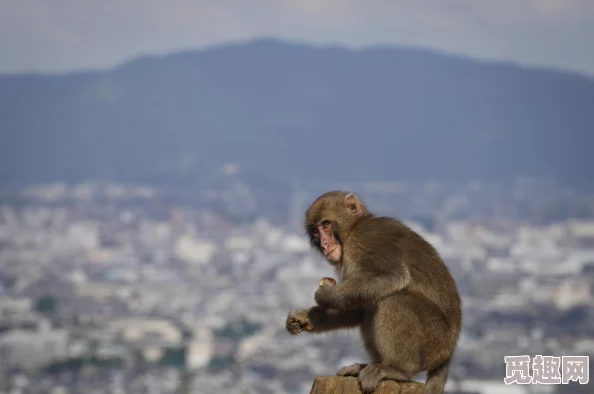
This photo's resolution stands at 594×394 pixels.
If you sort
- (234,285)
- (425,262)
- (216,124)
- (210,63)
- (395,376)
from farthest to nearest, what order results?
(210,63) → (216,124) → (234,285) → (425,262) → (395,376)

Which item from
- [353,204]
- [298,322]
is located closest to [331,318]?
[298,322]

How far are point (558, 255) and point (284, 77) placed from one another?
12989mm

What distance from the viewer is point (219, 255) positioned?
2064cm

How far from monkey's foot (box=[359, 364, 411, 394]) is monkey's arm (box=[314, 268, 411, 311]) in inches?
13.8

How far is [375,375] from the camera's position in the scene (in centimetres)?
360

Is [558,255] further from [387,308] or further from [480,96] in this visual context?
[387,308]

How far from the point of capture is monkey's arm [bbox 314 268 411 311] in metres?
4.04

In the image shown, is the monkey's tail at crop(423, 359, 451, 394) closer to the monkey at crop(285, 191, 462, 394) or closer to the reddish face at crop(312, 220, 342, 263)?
the monkey at crop(285, 191, 462, 394)

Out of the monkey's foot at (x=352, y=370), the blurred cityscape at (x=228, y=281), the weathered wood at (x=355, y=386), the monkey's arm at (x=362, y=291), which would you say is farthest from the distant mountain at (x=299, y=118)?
the weathered wood at (x=355, y=386)

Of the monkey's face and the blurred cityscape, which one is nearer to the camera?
the monkey's face

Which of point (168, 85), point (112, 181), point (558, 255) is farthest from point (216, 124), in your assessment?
point (558, 255)
